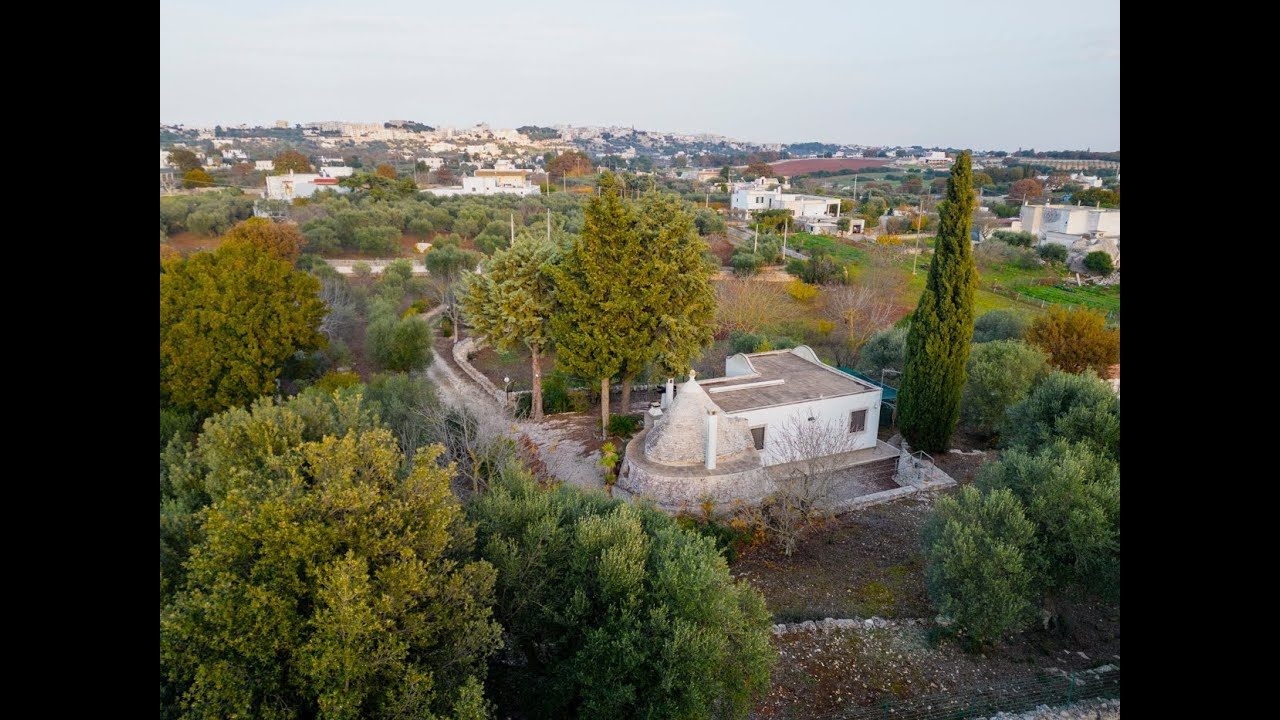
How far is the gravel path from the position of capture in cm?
1753

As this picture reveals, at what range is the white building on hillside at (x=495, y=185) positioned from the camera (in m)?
65.9

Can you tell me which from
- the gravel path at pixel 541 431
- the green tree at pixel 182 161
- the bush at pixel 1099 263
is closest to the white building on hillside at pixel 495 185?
the green tree at pixel 182 161

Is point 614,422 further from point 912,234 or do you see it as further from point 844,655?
point 912,234

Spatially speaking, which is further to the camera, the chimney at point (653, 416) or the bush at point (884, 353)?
the bush at point (884, 353)

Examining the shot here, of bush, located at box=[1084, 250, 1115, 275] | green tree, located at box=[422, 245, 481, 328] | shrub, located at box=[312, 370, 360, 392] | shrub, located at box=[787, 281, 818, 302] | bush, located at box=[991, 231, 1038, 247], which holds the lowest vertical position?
shrub, located at box=[312, 370, 360, 392]

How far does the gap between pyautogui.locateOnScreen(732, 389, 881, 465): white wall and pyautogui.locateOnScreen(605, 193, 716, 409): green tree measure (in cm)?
253

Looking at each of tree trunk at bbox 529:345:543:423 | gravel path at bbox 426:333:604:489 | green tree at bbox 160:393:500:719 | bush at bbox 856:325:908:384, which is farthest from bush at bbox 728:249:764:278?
green tree at bbox 160:393:500:719

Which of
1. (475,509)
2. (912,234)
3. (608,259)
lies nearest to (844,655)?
(475,509)

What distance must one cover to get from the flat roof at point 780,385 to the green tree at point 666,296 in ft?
4.86

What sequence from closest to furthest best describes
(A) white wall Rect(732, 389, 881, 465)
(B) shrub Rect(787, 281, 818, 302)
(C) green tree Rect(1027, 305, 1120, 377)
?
(A) white wall Rect(732, 389, 881, 465) < (C) green tree Rect(1027, 305, 1120, 377) < (B) shrub Rect(787, 281, 818, 302)

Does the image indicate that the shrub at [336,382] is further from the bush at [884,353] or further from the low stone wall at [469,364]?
the bush at [884,353]

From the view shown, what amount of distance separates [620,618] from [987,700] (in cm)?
584

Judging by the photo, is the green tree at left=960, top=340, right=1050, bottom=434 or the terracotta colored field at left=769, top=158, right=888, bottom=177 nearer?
the green tree at left=960, top=340, right=1050, bottom=434

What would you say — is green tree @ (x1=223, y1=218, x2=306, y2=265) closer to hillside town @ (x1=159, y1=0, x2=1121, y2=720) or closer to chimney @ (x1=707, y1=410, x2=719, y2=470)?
hillside town @ (x1=159, y1=0, x2=1121, y2=720)
